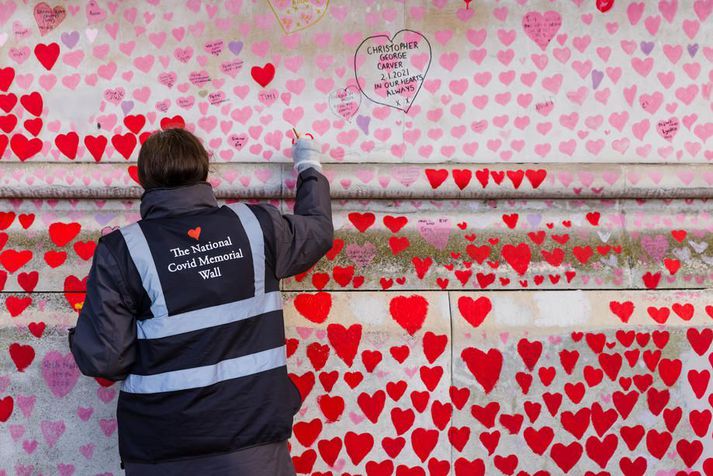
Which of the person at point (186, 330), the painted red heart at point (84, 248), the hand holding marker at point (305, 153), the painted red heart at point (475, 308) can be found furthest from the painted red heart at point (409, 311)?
the painted red heart at point (84, 248)

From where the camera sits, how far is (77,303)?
328 centimetres

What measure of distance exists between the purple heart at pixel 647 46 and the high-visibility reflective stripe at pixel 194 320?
2497 millimetres

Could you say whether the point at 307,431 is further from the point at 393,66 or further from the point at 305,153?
the point at 393,66

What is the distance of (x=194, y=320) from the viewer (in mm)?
2293

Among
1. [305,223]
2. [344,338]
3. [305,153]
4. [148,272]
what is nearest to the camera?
[148,272]

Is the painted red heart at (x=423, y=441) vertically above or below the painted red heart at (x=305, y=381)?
below

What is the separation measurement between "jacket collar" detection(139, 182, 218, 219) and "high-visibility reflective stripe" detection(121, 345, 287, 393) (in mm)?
577

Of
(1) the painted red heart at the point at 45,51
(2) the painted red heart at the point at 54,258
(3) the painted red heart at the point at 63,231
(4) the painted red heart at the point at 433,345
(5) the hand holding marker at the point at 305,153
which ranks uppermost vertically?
(1) the painted red heart at the point at 45,51

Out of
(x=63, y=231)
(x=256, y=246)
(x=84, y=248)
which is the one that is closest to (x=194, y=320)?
(x=256, y=246)

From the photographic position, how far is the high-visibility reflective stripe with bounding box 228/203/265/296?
2400mm

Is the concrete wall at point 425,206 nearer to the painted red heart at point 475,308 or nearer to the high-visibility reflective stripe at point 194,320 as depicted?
the painted red heart at point 475,308

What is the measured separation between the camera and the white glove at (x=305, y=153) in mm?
3015

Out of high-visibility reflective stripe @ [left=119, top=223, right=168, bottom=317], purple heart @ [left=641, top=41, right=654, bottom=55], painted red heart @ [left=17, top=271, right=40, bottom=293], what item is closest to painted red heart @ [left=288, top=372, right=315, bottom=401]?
high-visibility reflective stripe @ [left=119, top=223, right=168, bottom=317]

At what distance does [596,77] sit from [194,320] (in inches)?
96.0
